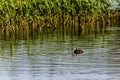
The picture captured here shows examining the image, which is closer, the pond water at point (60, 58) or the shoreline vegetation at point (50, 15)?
the pond water at point (60, 58)

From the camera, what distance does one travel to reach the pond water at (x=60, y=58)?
17.7m

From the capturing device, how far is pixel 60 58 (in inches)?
826

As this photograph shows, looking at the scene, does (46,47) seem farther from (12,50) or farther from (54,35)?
(54,35)

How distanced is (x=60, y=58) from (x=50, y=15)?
13.6 meters

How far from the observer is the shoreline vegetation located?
103ft

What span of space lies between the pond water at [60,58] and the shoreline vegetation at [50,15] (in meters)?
2.43

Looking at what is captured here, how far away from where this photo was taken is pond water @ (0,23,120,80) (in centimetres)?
1766

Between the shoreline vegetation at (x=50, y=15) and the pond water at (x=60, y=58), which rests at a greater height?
the shoreline vegetation at (x=50, y=15)

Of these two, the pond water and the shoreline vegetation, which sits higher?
the shoreline vegetation

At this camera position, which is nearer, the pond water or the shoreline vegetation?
the pond water

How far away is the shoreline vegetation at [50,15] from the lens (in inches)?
1233

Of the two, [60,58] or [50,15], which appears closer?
[60,58]

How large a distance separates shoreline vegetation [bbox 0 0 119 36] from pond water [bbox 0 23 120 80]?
2428 mm

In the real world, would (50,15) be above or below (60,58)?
above
